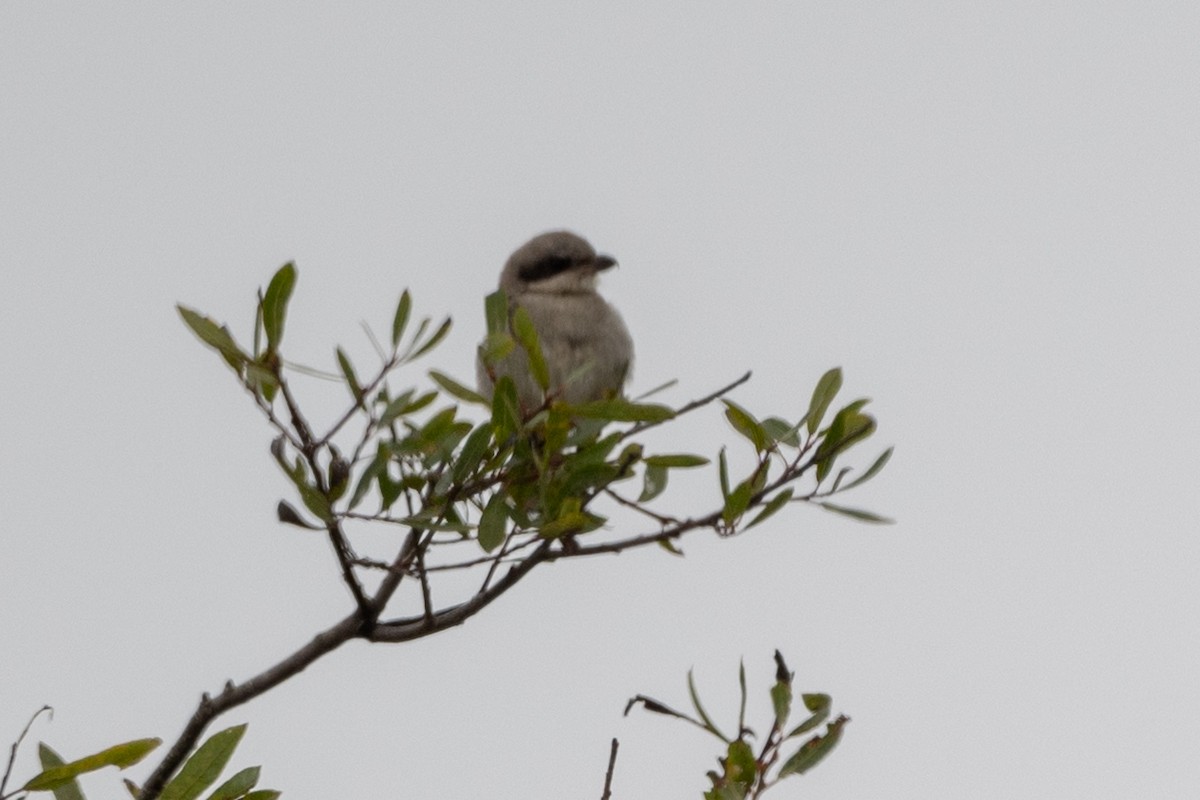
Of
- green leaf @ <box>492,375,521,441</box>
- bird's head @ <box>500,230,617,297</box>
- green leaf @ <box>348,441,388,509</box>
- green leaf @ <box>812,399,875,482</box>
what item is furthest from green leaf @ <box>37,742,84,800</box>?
bird's head @ <box>500,230,617,297</box>

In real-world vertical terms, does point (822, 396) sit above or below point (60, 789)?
above

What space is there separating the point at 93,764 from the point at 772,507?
4.49 feet

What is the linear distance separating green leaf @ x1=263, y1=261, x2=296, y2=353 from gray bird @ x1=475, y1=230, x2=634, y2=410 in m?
2.04

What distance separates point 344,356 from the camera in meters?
2.88

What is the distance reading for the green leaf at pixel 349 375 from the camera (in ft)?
9.44

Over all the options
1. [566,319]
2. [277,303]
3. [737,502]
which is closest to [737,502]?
[737,502]

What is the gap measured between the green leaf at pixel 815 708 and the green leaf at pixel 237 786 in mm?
956

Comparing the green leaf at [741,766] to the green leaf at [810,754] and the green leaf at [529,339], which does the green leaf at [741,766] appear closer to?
the green leaf at [810,754]

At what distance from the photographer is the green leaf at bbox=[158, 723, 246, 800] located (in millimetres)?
2660

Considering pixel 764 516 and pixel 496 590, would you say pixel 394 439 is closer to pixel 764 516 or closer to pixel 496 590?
pixel 496 590

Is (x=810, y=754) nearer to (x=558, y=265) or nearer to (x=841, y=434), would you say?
(x=841, y=434)

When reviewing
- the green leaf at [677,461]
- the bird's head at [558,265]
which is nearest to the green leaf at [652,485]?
the green leaf at [677,461]

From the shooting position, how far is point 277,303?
2.90m

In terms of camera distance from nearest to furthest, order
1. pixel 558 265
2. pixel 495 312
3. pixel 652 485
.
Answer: pixel 495 312 → pixel 652 485 → pixel 558 265
